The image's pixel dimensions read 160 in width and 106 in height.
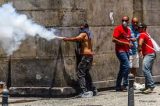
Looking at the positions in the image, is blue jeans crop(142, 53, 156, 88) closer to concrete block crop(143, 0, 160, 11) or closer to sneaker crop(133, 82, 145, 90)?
sneaker crop(133, 82, 145, 90)

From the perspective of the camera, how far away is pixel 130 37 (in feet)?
45.0

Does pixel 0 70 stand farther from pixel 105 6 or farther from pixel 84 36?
pixel 105 6

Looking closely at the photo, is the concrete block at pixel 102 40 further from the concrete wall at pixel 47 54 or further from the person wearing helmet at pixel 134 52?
the person wearing helmet at pixel 134 52

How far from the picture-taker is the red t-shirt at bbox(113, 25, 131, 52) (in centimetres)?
1352

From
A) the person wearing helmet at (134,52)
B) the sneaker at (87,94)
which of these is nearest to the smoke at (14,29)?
the sneaker at (87,94)

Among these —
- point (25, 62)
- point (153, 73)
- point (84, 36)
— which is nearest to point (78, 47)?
point (84, 36)

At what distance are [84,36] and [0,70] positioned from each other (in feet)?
Result: 7.73

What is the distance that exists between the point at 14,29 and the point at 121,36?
2.89 m

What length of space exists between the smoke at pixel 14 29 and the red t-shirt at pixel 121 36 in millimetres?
1680

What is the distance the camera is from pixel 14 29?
12.3 metres

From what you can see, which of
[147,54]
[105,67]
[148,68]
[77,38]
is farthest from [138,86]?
[77,38]

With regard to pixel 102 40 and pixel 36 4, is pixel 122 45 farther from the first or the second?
pixel 36 4

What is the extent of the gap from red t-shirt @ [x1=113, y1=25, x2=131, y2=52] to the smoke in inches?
66.1

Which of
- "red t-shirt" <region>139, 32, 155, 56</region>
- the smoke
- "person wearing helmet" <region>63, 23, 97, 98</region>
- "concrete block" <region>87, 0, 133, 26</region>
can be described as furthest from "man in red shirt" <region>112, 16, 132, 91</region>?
the smoke
